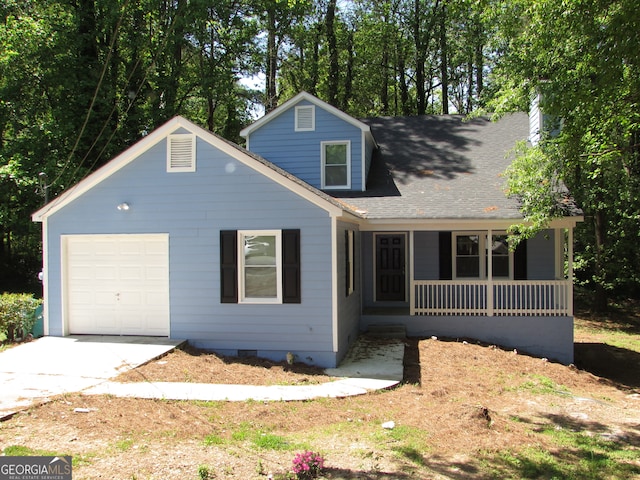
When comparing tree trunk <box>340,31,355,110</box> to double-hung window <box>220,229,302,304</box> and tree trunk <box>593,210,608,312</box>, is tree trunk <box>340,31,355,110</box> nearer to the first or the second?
tree trunk <box>593,210,608,312</box>

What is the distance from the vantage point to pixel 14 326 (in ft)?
36.3

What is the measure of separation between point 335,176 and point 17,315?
27.8 feet

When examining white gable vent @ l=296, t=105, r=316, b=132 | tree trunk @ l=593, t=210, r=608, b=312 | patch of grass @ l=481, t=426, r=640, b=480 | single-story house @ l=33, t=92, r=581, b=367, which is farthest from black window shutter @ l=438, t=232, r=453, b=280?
tree trunk @ l=593, t=210, r=608, b=312

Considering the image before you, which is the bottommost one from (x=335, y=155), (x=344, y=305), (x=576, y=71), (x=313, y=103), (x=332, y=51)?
(x=344, y=305)

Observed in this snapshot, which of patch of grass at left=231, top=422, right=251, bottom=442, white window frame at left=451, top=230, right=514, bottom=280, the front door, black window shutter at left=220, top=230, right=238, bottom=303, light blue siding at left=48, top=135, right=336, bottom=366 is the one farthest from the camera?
the front door

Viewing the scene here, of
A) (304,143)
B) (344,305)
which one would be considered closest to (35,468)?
(344,305)

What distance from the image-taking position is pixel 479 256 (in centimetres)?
1398

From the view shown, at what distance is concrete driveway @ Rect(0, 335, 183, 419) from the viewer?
23.1ft

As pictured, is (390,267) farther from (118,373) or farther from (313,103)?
(118,373)

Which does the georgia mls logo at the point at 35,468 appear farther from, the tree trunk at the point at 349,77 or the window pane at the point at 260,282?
the tree trunk at the point at 349,77

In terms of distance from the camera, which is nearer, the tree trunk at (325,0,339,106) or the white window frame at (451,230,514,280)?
the white window frame at (451,230,514,280)

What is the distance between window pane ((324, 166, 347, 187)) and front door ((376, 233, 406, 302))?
196 centimetres

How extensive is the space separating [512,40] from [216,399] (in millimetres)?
9467

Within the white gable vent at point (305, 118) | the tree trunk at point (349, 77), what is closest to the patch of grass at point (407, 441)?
the white gable vent at point (305, 118)
